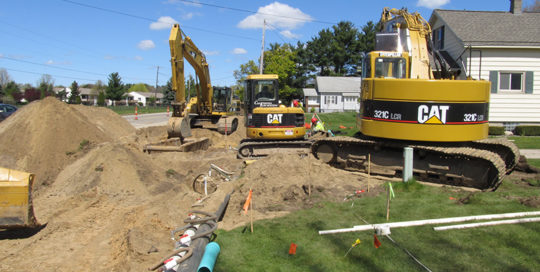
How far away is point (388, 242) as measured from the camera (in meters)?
5.69

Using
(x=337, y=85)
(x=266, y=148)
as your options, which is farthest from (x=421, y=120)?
(x=337, y=85)

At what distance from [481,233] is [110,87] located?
245 feet

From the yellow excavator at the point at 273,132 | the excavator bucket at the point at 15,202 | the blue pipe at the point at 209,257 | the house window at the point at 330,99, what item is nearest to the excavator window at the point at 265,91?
the yellow excavator at the point at 273,132

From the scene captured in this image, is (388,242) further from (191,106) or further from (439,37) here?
(439,37)

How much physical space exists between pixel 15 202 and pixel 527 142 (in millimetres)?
17784

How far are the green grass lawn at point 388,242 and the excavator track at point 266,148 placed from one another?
6.63 meters

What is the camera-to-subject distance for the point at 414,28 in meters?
10.4

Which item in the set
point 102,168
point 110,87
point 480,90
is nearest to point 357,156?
point 480,90

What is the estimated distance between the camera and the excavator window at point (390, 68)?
10.1 meters

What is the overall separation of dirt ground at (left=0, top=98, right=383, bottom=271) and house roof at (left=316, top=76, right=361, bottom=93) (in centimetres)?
4353

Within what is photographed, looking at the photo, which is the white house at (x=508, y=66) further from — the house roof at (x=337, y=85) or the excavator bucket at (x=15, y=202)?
the house roof at (x=337, y=85)

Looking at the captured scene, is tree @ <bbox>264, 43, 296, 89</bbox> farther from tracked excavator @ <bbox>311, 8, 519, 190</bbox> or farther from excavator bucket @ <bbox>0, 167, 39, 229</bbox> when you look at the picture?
excavator bucket @ <bbox>0, 167, 39, 229</bbox>

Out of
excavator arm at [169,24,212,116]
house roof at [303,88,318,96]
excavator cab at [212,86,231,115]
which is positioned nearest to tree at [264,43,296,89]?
house roof at [303,88,318,96]

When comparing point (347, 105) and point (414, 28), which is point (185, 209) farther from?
point (347, 105)
